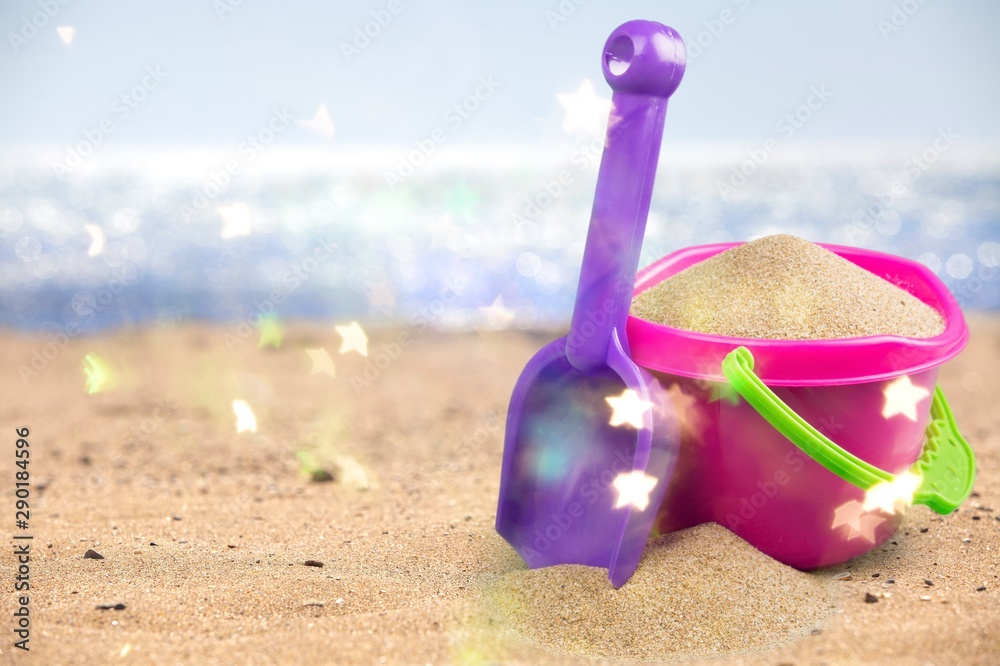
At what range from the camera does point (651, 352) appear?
5.75ft

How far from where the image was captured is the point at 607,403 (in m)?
1.86

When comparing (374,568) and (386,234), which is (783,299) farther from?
(386,234)

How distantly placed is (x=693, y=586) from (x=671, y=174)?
50.4ft

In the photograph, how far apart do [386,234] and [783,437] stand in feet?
29.6

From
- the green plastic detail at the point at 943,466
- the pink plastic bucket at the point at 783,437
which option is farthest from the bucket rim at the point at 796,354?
the green plastic detail at the point at 943,466

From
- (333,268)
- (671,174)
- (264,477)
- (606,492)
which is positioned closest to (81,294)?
(333,268)

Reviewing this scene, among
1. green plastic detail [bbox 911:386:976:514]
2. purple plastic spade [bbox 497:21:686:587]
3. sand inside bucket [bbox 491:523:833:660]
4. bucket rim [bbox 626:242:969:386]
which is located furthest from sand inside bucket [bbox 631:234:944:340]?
sand inside bucket [bbox 491:523:833:660]

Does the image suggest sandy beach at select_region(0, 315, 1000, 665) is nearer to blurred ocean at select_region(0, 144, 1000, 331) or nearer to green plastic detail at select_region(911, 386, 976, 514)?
green plastic detail at select_region(911, 386, 976, 514)

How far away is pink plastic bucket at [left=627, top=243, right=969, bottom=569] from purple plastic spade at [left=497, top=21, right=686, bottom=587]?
0.09 m

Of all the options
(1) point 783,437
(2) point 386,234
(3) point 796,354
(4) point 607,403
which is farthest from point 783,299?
(2) point 386,234

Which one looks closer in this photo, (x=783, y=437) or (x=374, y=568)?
(x=783, y=437)

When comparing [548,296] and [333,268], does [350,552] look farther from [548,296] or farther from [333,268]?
[333,268]

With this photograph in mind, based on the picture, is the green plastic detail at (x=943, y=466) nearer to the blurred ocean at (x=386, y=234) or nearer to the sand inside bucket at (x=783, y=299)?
the sand inside bucket at (x=783, y=299)

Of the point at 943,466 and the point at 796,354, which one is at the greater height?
the point at 796,354
